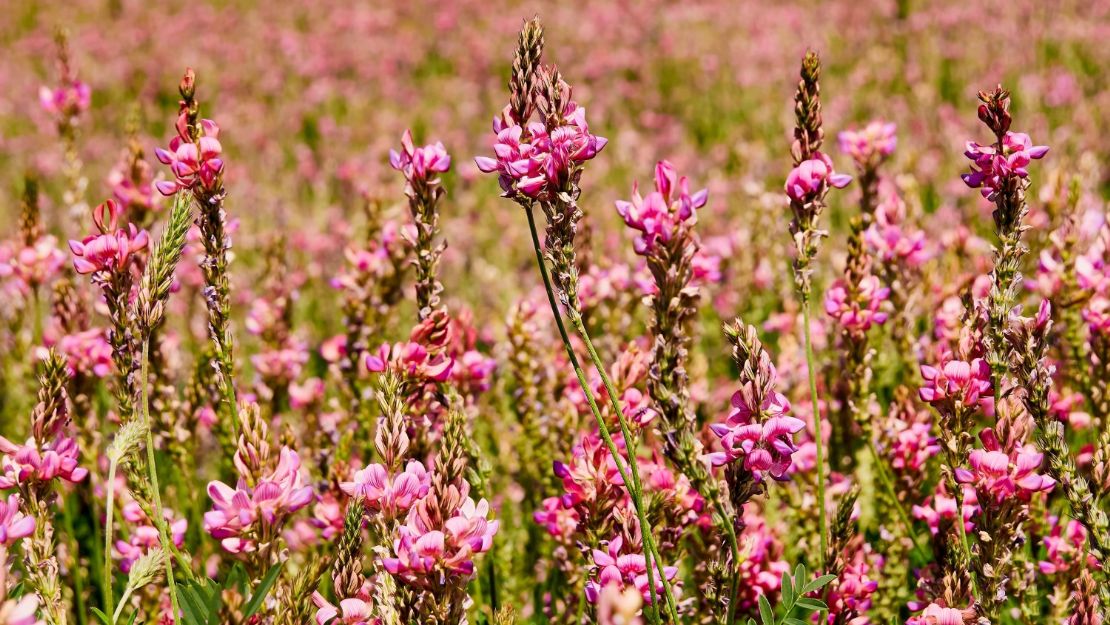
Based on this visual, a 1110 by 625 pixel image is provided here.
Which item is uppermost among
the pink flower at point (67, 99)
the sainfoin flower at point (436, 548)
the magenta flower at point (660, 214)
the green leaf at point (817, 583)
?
the pink flower at point (67, 99)

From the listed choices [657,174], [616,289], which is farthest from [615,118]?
[657,174]

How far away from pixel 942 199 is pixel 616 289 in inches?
148

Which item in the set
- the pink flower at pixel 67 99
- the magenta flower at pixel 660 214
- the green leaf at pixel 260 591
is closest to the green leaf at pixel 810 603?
the magenta flower at pixel 660 214

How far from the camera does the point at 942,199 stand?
6.41 metres

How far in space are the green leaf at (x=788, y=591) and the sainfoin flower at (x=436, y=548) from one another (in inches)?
23.3

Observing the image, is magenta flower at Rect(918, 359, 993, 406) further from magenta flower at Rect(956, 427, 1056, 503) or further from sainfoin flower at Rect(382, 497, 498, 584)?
sainfoin flower at Rect(382, 497, 498, 584)

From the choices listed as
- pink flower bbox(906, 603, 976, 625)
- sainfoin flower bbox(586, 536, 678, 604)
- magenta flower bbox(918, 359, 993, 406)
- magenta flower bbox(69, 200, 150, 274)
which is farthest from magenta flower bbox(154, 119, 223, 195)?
pink flower bbox(906, 603, 976, 625)

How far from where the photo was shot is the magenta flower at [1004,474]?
1730 mm

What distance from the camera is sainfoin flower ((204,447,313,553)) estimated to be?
5.06 ft

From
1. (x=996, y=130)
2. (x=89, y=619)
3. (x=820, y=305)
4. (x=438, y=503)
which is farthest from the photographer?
(x=820, y=305)

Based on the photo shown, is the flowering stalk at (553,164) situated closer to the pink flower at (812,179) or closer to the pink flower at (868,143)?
the pink flower at (812,179)

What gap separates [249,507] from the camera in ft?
5.09

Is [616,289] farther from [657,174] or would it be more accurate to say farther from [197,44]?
[197,44]

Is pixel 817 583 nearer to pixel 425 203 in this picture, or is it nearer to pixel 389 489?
pixel 389 489
